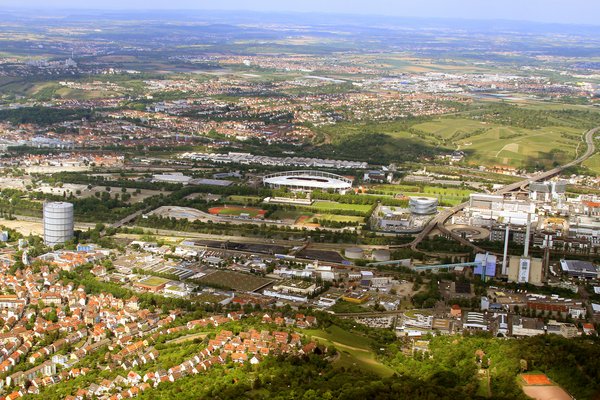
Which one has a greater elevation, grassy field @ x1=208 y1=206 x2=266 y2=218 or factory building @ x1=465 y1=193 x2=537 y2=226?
factory building @ x1=465 y1=193 x2=537 y2=226

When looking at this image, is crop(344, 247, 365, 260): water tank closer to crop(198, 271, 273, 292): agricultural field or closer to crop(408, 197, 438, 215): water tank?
crop(198, 271, 273, 292): agricultural field

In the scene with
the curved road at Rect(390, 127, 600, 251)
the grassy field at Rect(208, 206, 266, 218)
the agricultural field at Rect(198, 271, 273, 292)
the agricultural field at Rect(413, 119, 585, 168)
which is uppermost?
the agricultural field at Rect(413, 119, 585, 168)

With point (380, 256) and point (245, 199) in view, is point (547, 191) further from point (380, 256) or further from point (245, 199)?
point (245, 199)

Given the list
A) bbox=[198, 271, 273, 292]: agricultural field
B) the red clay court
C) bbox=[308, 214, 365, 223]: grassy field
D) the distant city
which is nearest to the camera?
the red clay court

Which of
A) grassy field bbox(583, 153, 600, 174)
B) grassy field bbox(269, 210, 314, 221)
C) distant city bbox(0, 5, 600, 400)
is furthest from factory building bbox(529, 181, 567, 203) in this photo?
grassy field bbox(269, 210, 314, 221)

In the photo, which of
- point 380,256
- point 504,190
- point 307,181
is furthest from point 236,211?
point 504,190

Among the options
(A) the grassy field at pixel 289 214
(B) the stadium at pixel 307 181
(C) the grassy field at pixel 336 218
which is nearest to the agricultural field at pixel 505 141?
(B) the stadium at pixel 307 181
